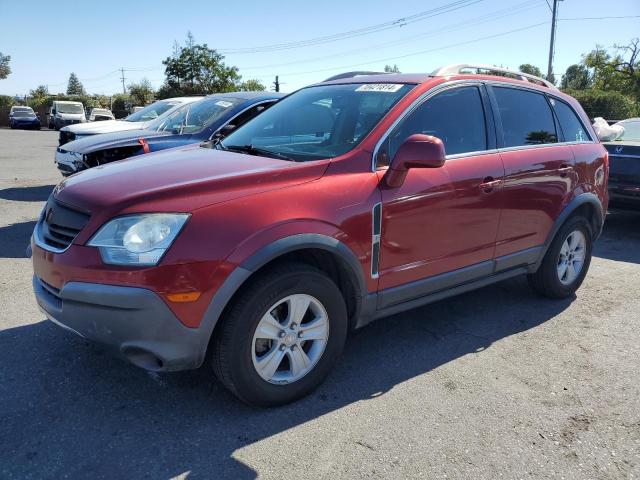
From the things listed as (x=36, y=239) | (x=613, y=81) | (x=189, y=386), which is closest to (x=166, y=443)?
(x=189, y=386)

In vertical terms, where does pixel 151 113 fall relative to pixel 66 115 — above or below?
below

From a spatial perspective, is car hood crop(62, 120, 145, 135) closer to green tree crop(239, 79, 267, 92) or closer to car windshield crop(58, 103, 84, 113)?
car windshield crop(58, 103, 84, 113)

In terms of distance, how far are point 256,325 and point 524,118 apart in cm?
287

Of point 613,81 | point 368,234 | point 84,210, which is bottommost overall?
point 368,234

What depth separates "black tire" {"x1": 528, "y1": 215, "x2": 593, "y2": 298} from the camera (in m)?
4.56

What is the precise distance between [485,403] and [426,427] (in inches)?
18.5

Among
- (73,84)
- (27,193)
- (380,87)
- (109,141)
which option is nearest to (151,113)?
(27,193)

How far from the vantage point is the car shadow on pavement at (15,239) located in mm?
5730

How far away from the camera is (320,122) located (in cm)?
377

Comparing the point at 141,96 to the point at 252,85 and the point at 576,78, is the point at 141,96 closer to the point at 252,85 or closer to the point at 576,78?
the point at 252,85

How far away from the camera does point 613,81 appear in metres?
38.2

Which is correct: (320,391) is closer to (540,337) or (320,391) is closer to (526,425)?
(526,425)

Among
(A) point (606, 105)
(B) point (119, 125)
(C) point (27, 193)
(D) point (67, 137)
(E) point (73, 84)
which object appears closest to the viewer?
(C) point (27, 193)

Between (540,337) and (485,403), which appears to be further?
(540,337)
